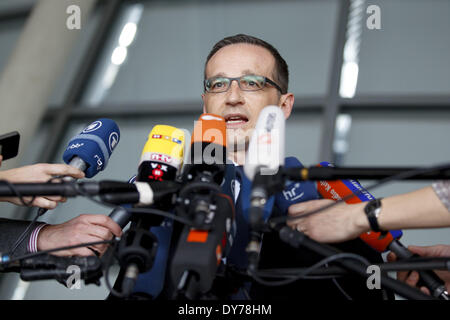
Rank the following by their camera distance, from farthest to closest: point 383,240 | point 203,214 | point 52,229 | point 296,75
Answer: point 296,75 < point 52,229 < point 383,240 < point 203,214

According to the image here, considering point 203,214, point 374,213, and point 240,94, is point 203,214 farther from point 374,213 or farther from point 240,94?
point 240,94

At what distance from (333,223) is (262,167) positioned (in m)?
0.28

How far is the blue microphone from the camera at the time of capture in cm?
151

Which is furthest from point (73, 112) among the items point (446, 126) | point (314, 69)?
point (446, 126)

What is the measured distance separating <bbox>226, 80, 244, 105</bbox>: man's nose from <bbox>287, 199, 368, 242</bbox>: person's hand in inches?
19.9

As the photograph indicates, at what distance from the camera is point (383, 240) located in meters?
1.44

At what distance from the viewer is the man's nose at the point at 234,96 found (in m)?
1.75

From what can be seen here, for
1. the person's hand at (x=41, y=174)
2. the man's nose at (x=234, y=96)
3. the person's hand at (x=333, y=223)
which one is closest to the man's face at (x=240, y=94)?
the man's nose at (x=234, y=96)

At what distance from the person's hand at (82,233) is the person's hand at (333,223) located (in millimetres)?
501

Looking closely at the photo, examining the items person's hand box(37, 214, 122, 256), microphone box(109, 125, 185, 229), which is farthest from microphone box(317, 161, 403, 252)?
person's hand box(37, 214, 122, 256)

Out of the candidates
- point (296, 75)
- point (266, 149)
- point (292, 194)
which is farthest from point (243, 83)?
point (296, 75)

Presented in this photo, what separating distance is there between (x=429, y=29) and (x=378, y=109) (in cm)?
84

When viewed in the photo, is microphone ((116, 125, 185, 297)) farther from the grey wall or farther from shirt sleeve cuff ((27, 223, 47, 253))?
the grey wall

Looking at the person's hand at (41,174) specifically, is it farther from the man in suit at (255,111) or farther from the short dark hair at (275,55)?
the short dark hair at (275,55)
